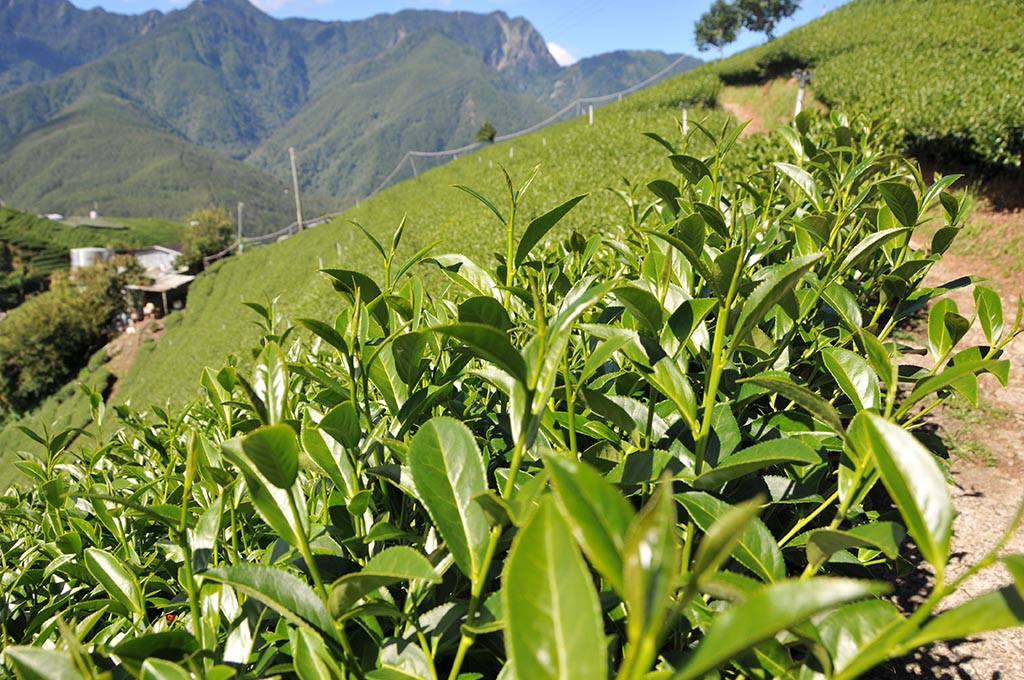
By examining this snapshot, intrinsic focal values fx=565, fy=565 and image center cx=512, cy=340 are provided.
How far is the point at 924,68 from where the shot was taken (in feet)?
34.8

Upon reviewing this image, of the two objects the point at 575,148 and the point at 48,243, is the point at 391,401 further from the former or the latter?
the point at 48,243

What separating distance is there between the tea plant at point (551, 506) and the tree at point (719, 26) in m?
56.8

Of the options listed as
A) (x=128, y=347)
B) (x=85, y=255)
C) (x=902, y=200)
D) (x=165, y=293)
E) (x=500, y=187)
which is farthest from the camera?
(x=85, y=255)

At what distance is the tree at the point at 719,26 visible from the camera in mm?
48312

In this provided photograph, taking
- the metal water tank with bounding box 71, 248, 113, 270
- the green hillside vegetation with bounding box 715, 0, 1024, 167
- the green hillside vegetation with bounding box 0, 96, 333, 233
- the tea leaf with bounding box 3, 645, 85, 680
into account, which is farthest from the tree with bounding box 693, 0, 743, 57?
the green hillside vegetation with bounding box 0, 96, 333, 233

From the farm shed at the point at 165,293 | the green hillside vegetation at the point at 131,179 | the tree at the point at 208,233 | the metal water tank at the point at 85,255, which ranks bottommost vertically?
the farm shed at the point at 165,293

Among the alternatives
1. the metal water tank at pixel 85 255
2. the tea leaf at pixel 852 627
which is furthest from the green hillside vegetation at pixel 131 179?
the tea leaf at pixel 852 627

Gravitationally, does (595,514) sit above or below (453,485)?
above

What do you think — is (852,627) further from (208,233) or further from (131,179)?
(131,179)

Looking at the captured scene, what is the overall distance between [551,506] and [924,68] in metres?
13.8

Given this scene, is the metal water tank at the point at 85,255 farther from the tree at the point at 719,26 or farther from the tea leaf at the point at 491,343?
the tea leaf at the point at 491,343

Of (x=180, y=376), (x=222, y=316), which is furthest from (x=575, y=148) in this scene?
(x=222, y=316)

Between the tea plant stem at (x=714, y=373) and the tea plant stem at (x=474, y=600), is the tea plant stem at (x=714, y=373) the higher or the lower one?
the higher one

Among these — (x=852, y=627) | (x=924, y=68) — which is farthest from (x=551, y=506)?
(x=924, y=68)
